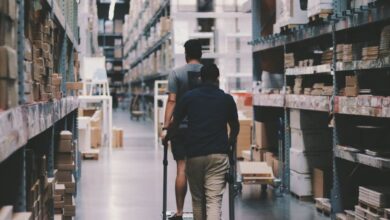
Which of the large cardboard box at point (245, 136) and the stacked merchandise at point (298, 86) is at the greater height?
the stacked merchandise at point (298, 86)

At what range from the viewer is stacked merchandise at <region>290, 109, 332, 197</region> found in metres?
7.76

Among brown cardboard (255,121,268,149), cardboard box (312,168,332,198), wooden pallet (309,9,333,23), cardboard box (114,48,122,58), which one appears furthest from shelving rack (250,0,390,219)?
cardboard box (114,48,122,58)

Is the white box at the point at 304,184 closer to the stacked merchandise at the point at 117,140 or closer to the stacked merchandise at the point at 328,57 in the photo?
the stacked merchandise at the point at 328,57

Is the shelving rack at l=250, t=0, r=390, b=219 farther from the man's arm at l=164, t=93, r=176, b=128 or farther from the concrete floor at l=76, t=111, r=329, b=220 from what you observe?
the man's arm at l=164, t=93, r=176, b=128

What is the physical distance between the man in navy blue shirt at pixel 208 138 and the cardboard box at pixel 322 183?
2650mm

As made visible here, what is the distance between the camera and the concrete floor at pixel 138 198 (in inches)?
275

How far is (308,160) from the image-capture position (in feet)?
25.5

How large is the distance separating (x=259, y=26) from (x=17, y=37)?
7381 millimetres

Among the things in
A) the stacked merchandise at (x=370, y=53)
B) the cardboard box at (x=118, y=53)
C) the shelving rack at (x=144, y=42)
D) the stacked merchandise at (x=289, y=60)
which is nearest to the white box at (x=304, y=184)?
the stacked merchandise at (x=289, y=60)

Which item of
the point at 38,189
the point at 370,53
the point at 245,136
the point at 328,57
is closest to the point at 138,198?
the point at 328,57

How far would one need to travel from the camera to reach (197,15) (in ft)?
53.4

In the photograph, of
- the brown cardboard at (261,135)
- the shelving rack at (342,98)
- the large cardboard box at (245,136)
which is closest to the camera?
the shelving rack at (342,98)

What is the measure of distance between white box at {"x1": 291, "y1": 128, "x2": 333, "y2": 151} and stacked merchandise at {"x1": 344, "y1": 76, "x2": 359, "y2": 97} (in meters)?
1.60

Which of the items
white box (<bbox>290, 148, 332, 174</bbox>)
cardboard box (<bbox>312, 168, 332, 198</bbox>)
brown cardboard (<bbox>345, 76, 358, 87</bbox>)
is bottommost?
cardboard box (<bbox>312, 168, 332, 198</bbox>)
